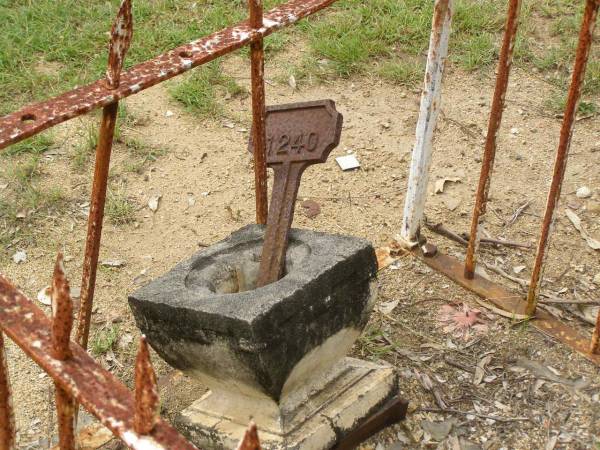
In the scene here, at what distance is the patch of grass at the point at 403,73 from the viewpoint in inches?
194

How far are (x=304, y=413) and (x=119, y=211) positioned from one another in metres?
1.83

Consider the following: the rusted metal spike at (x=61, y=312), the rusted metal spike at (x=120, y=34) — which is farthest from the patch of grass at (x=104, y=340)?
the rusted metal spike at (x=61, y=312)

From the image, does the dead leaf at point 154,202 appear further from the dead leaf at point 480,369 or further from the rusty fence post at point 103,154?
the dead leaf at point 480,369

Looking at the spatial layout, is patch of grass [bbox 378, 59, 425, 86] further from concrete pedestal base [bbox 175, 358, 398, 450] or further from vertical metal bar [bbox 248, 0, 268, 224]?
concrete pedestal base [bbox 175, 358, 398, 450]

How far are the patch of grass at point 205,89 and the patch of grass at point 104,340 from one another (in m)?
1.62

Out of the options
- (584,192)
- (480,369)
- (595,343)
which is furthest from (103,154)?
(584,192)

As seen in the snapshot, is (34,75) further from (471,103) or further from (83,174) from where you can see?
(471,103)

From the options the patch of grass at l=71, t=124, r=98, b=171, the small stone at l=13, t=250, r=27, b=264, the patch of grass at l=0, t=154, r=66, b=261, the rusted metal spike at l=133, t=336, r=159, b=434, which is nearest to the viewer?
the rusted metal spike at l=133, t=336, r=159, b=434

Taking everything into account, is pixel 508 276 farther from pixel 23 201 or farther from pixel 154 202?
pixel 23 201

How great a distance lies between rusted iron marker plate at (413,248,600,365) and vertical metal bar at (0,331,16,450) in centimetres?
188

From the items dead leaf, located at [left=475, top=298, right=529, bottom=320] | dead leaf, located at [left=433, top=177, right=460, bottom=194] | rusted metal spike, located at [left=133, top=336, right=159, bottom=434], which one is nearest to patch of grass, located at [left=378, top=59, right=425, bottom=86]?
dead leaf, located at [left=433, top=177, right=460, bottom=194]

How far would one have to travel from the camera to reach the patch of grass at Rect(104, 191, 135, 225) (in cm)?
414

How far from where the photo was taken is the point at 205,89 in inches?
193

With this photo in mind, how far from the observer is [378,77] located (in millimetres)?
4992
